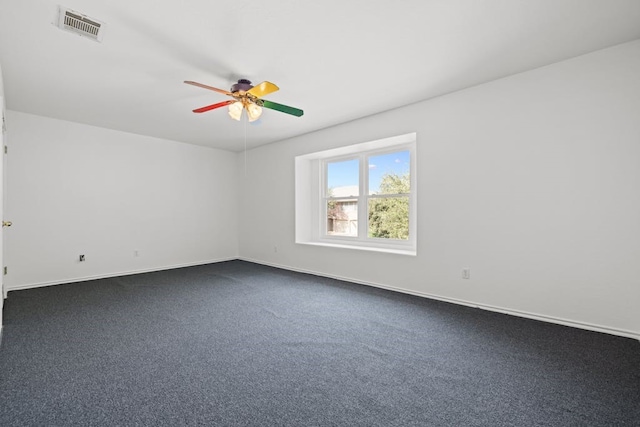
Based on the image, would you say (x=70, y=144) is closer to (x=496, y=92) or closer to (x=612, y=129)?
(x=496, y=92)

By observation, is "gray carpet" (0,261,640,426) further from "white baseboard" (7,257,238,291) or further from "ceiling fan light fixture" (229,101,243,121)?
"ceiling fan light fixture" (229,101,243,121)

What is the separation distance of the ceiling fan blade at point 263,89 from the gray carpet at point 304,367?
81.5 inches

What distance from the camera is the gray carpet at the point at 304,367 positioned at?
1.48 meters

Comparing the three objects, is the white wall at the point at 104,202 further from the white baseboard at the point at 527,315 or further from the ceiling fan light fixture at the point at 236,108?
the white baseboard at the point at 527,315

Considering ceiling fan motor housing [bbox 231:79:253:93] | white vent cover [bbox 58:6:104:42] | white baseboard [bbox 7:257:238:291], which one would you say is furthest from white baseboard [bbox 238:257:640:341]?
white vent cover [bbox 58:6:104:42]

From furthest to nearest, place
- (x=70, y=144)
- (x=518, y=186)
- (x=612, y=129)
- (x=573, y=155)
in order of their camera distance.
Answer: (x=70, y=144)
(x=518, y=186)
(x=573, y=155)
(x=612, y=129)

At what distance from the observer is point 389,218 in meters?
4.23

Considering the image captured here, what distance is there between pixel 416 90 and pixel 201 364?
10.7ft

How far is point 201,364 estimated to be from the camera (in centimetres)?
196

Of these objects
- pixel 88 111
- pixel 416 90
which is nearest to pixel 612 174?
pixel 416 90

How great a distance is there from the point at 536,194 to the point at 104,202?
5749 mm

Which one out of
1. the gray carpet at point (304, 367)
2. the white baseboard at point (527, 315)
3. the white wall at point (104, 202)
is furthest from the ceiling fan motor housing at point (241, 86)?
the white wall at point (104, 202)

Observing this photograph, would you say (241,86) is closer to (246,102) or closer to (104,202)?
(246,102)

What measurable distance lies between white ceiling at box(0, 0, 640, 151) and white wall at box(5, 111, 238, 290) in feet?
2.61
